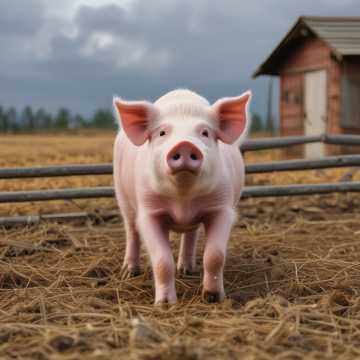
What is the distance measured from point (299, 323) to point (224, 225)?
78 cm

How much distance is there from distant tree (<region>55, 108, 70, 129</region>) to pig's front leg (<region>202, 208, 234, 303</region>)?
3980 centimetres

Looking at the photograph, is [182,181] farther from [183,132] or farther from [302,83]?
[302,83]

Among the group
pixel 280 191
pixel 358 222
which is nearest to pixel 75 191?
pixel 280 191

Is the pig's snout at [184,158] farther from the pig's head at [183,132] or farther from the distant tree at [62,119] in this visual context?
the distant tree at [62,119]

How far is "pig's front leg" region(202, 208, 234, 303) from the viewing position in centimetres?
309

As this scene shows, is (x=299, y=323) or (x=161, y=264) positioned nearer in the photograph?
(x=299, y=323)

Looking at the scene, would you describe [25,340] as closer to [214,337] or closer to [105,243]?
[214,337]

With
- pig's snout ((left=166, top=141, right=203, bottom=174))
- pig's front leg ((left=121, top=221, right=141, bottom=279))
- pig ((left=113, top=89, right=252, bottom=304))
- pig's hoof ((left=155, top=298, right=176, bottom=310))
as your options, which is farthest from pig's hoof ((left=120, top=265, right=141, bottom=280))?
pig's snout ((left=166, top=141, right=203, bottom=174))

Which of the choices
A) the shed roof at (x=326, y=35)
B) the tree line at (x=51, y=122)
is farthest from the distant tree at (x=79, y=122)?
the shed roof at (x=326, y=35)

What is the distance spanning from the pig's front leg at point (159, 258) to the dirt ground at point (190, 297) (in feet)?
0.30

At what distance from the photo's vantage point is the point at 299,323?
2545mm

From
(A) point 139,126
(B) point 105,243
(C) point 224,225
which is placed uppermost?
(A) point 139,126

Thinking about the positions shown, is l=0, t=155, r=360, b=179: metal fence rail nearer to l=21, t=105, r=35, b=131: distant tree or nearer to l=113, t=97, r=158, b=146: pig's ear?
l=113, t=97, r=158, b=146: pig's ear

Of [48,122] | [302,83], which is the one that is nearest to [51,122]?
[48,122]
